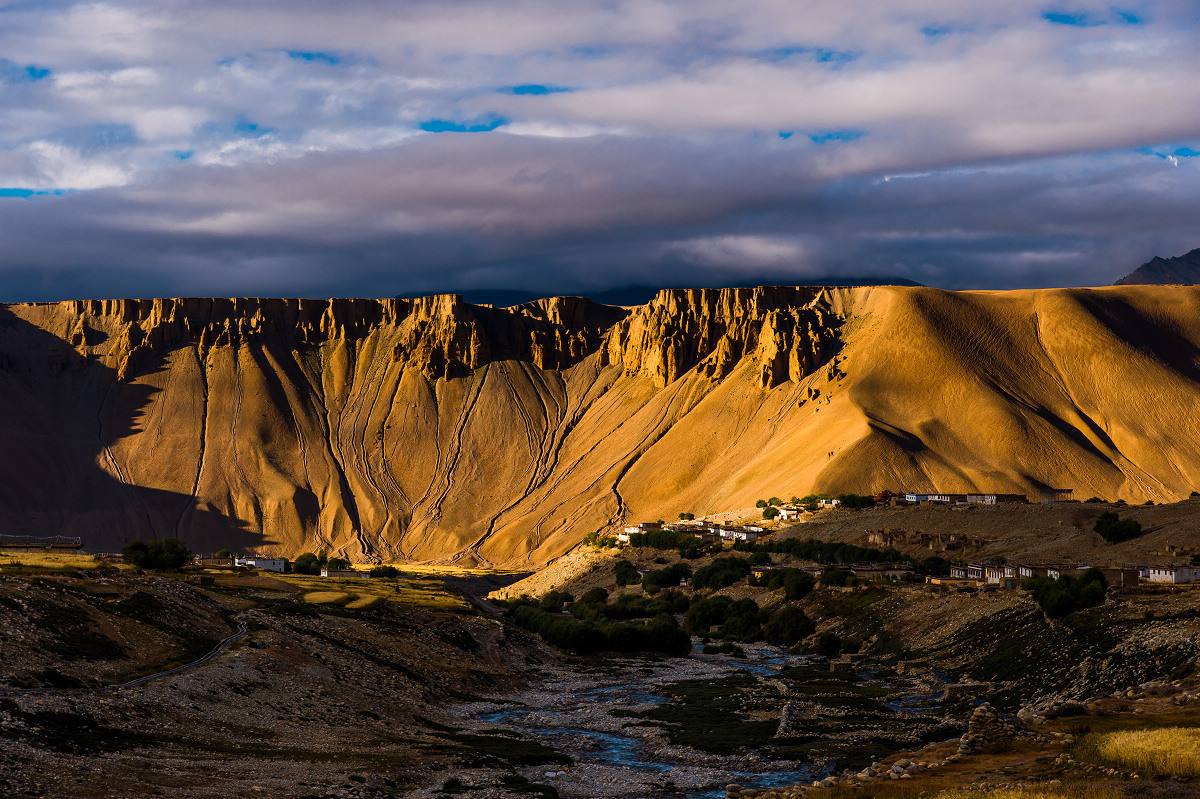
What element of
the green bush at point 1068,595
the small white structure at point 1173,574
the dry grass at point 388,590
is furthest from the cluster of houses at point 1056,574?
the dry grass at point 388,590

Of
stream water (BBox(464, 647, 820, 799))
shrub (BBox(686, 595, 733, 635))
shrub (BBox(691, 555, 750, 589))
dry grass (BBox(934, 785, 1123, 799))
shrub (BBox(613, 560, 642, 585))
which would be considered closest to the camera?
dry grass (BBox(934, 785, 1123, 799))

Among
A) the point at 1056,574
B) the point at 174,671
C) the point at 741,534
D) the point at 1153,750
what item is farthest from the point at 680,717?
the point at 741,534

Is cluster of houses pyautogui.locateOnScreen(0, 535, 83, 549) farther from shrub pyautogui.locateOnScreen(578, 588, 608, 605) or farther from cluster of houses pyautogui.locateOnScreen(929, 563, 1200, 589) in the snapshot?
cluster of houses pyautogui.locateOnScreen(929, 563, 1200, 589)

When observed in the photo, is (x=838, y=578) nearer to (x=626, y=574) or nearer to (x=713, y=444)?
(x=626, y=574)

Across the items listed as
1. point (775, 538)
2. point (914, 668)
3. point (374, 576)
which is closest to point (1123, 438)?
point (775, 538)

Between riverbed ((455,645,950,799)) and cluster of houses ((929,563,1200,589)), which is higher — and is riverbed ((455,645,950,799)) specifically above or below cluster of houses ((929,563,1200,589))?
below

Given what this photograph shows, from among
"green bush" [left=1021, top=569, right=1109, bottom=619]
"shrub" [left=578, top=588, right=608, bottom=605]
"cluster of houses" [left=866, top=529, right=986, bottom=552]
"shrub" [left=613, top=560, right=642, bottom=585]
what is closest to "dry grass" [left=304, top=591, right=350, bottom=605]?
"shrub" [left=578, top=588, right=608, bottom=605]

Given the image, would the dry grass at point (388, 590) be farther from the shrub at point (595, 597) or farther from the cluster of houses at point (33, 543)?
the cluster of houses at point (33, 543)
